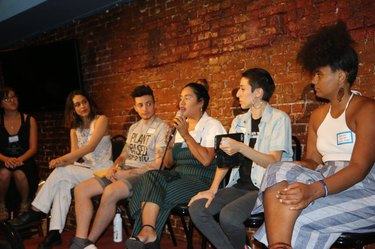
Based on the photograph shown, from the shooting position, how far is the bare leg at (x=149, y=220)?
2.91m

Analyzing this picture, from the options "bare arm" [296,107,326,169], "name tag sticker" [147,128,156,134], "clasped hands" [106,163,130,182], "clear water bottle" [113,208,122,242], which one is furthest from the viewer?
"clear water bottle" [113,208,122,242]

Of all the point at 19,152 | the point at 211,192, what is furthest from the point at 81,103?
the point at 211,192

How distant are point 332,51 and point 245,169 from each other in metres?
0.88

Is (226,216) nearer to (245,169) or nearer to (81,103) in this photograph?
(245,169)

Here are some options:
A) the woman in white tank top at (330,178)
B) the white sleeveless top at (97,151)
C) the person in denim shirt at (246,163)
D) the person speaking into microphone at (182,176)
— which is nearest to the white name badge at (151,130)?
the person speaking into microphone at (182,176)

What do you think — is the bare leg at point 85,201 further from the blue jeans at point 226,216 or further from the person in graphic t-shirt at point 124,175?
the blue jeans at point 226,216

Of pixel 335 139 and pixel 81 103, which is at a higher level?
pixel 81 103

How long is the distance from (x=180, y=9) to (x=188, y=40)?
296mm

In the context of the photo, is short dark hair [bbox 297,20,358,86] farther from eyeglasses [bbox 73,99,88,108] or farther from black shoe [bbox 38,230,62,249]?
black shoe [bbox 38,230,62,249]

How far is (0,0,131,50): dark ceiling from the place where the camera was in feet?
15.4

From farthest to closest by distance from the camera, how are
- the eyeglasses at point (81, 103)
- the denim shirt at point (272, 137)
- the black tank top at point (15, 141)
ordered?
the black tank top at point (15, 141)
the eyeglasses at point (81, 103)
the denim shirt at point (272, 137)

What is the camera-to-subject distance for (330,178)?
6.88 ft

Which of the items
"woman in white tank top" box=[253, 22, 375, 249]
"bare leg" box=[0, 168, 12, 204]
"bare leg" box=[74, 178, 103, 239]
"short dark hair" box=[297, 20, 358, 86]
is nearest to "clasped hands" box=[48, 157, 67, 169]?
"bare leg" box=[74, 178, 103, 239]

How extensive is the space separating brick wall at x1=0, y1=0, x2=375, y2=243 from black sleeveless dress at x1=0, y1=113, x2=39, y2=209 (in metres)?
0.70
